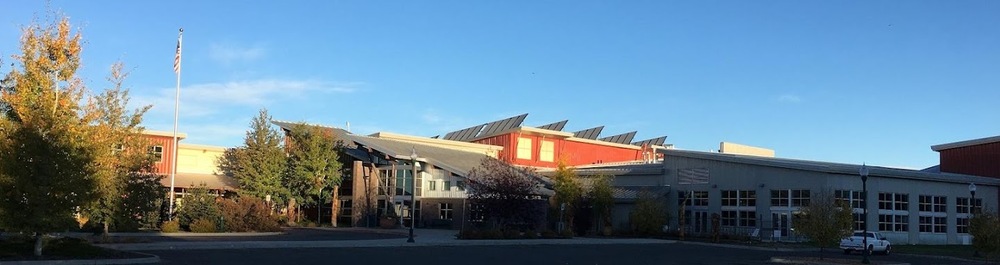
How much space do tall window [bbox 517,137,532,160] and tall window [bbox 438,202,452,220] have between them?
17.3 m

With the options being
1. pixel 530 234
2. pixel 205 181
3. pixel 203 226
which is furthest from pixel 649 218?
pixel 205 181

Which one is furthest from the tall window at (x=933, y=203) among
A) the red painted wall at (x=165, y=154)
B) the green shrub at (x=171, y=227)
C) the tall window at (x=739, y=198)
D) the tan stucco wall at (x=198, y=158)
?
the red painted wall at (x=165, y=154)

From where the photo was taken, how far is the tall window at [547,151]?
2795 inches

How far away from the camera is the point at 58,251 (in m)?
21.3

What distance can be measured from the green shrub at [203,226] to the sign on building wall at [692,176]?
2831 centimetres

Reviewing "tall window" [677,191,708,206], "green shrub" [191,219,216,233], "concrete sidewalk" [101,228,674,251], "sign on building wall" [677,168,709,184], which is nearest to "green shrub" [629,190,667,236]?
"tall window" [677,191,708,206]

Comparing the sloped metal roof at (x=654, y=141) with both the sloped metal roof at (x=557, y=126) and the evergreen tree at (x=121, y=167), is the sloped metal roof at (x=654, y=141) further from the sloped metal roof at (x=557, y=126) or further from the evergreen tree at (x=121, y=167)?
the evergreen tree at (x=121, y=167)

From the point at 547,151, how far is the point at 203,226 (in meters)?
36.3

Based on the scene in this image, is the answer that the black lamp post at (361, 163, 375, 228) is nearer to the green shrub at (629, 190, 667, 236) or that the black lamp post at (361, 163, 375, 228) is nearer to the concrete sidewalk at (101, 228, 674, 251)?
the green shrub at (629, 190, 667, 236)

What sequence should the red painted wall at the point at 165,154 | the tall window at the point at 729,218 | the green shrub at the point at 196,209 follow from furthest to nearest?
the red painted wall at the point at 165,154, the tall window at the point at 729,218, the green shrub at the point at 196,209

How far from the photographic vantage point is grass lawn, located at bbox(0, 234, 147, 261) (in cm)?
2045

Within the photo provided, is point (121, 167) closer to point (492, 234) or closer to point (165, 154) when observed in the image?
point (492, 234)

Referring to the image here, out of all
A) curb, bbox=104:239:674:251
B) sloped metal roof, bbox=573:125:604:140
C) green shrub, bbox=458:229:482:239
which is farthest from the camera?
sloped metal roof, bbox=573:125:604:140

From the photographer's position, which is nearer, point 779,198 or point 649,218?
point 779,198
